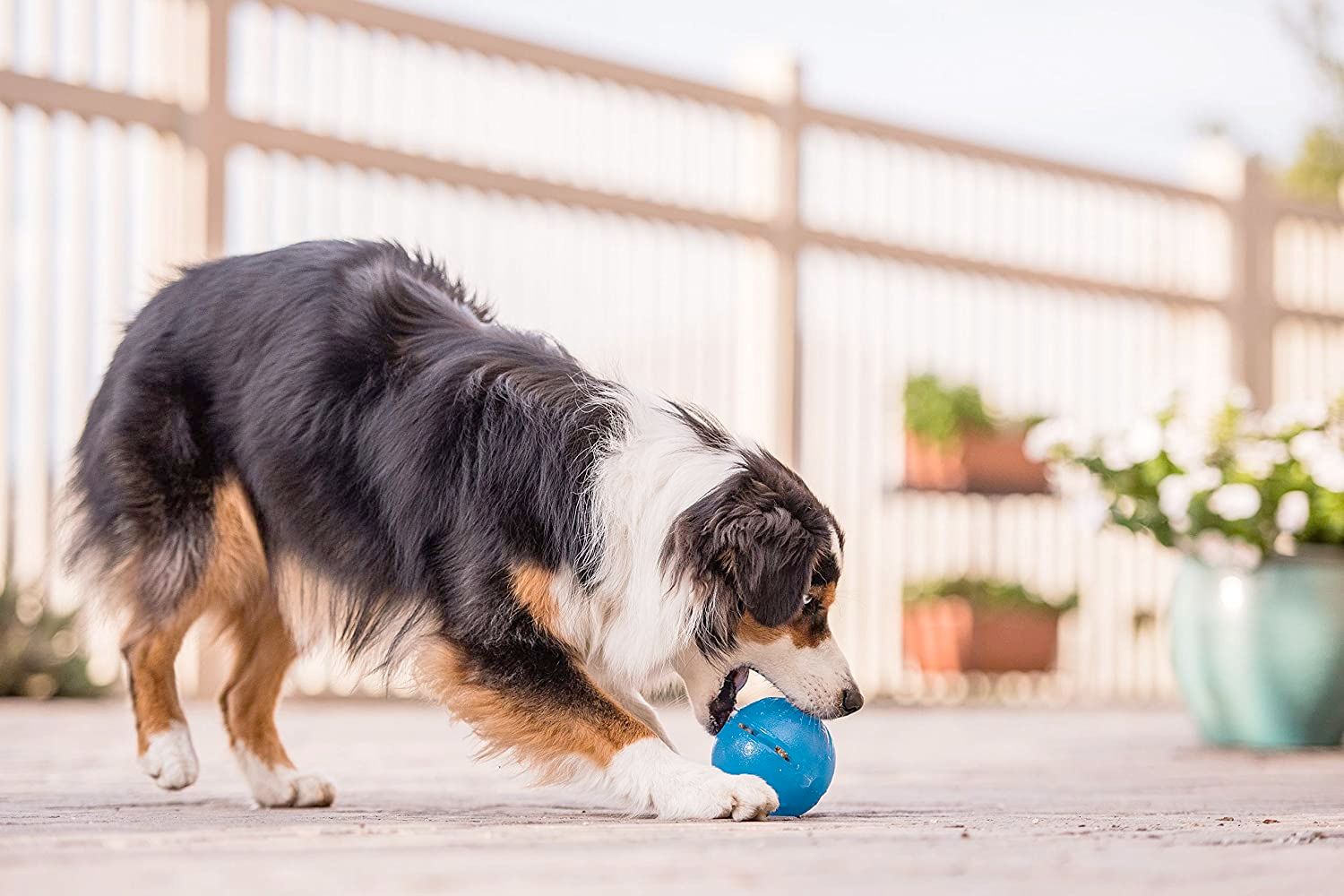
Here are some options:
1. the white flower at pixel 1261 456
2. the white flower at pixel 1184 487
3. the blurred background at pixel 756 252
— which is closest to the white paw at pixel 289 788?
the blurred background at pixel 756 252

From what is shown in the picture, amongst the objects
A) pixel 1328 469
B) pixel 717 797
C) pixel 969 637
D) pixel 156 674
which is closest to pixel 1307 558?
pixel 1328 469

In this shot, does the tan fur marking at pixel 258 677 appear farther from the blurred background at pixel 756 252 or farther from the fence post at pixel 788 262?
the fence post at pixel 788 262

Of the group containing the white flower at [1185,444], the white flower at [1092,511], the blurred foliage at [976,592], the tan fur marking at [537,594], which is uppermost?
the white flower at [1185,444]

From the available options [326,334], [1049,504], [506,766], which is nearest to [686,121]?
[1049,504]

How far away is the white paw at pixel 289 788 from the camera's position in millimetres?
3119

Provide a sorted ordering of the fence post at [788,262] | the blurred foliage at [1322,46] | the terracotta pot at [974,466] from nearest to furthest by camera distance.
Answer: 1. the fence post at [788,262]
2. the terracotta pot at [974,466]
3. the blurred foliage at [1322,46]

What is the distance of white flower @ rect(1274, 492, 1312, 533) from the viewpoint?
461 centimetres

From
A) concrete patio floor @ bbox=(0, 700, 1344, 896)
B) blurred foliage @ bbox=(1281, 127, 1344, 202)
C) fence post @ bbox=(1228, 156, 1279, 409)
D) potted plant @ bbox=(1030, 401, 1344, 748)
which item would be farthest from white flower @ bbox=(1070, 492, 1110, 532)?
blurred foliage @ bbox=(1281, 127, 1344, 202)

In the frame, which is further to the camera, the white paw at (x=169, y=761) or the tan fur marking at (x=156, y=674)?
the tan fur marking at (x=156, y=674)

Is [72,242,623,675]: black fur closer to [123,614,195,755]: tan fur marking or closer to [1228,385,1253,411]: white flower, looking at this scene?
[123,614,195,755]: tan fur marking

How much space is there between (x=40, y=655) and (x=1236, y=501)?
407 centimetres

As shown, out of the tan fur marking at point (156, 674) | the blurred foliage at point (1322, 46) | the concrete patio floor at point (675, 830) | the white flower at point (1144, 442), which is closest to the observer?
the concrete patio floor at point (675, 830)

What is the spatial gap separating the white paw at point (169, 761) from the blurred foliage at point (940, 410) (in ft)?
16.6

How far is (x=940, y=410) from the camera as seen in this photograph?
7711 mm
